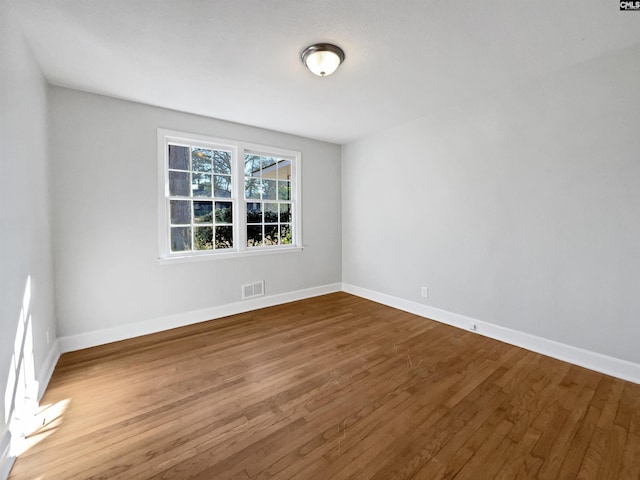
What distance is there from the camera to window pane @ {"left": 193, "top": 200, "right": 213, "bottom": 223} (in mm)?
3594

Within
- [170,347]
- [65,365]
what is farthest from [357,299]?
[65,365]

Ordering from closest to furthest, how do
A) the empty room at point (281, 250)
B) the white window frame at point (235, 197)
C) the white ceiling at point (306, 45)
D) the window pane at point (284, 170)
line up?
the empty room at point (281, 250) < the white ceiling at point (306, 45) < the white window frame at point (235, 197) < the window pane at point (284, 170)

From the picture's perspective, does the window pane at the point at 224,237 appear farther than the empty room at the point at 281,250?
Yes

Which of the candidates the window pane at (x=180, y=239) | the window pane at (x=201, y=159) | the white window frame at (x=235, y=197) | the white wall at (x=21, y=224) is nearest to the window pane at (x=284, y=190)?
the white window frame at (x=235, y=197)

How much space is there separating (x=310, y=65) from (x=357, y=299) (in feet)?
11.0

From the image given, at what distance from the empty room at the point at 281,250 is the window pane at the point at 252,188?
1.7 inches

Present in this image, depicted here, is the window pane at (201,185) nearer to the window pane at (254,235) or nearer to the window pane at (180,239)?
the window pane at (180,239)

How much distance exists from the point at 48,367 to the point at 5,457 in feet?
3.74

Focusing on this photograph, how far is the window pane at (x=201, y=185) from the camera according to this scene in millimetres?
3586

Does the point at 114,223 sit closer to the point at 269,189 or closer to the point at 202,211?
the point at 202,211

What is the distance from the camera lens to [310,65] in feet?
7.47

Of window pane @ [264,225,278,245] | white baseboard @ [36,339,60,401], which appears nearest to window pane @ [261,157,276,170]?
window pane @ [264,225,278,245]

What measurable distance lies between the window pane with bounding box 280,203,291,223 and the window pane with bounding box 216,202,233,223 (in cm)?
84

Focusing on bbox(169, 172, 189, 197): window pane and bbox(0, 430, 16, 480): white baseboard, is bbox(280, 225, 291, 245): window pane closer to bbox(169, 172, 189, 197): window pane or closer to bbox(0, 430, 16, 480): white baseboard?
bbox(169, 172, 189, 197): window pane
